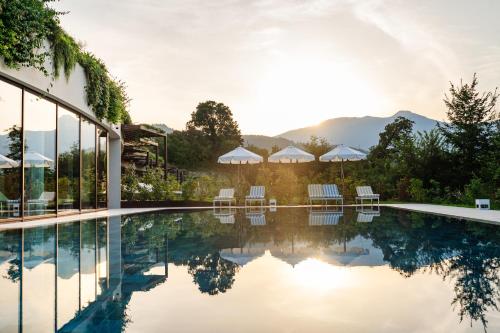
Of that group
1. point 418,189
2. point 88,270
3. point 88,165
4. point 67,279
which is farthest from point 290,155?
point 67,279

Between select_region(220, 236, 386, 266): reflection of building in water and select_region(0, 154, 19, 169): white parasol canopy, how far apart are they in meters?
5.65

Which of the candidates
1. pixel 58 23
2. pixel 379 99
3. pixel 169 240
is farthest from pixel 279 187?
pixel 169 240

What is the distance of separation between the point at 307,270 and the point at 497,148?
13.7 meters

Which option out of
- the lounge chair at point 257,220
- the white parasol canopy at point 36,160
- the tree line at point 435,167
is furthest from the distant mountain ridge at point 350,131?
the white parasol canopy at point 36,160

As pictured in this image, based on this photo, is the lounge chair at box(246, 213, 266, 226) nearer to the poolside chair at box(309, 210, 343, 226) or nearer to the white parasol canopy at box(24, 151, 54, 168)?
the poolside chair at box(309, 210, 343, 226)

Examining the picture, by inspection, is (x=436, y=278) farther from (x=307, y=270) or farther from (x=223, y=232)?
(x=223, y=232)

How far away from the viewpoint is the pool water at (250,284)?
2646 millimetres

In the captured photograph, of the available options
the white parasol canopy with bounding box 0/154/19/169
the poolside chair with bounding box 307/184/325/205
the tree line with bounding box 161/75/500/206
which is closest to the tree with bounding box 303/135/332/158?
the tree line with bounding box 161/75/500/206

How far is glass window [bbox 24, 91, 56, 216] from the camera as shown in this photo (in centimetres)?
992

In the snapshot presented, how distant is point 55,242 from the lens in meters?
6.35

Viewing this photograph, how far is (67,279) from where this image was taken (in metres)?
3.85

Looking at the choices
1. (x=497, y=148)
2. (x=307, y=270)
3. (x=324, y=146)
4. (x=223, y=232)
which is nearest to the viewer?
(x=307, y=270)

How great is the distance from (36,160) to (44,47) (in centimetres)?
248

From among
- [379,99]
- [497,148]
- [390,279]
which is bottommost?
A: [390,279]
